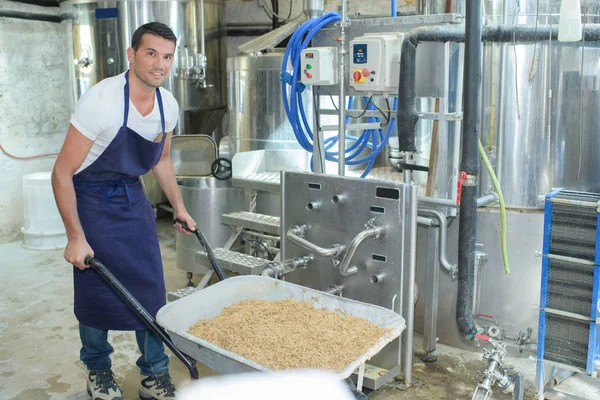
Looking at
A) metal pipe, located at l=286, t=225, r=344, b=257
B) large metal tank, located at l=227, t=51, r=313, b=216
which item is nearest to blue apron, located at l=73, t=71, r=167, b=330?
metal pipe, located at l=286, t=225, r=344, b=257

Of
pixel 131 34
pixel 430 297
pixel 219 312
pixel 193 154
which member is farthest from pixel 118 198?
pixel 131 34

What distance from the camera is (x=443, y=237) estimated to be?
9.69 feet

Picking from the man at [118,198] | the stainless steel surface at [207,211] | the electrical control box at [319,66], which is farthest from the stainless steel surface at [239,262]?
the electrical control box at [319,66]

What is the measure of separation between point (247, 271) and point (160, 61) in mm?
1175

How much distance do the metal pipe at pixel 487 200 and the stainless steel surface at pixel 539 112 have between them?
53 millimetres

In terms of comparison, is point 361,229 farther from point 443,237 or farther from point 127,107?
point 127,107

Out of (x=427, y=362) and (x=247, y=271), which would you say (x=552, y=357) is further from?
(x=247, y=271)

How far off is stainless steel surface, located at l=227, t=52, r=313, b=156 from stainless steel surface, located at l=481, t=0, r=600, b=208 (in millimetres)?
1493

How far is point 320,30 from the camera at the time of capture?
3215 millimetres

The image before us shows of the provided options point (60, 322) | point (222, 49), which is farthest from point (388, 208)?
point (222, 49)

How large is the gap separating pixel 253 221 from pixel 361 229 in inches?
39.1

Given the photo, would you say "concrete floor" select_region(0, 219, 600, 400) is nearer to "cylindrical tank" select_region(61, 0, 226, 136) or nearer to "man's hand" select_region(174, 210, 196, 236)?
"man's hand" select_region(174, 210, 196, 236)

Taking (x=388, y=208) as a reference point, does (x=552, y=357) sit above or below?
below

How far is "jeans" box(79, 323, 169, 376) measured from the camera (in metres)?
2.60
